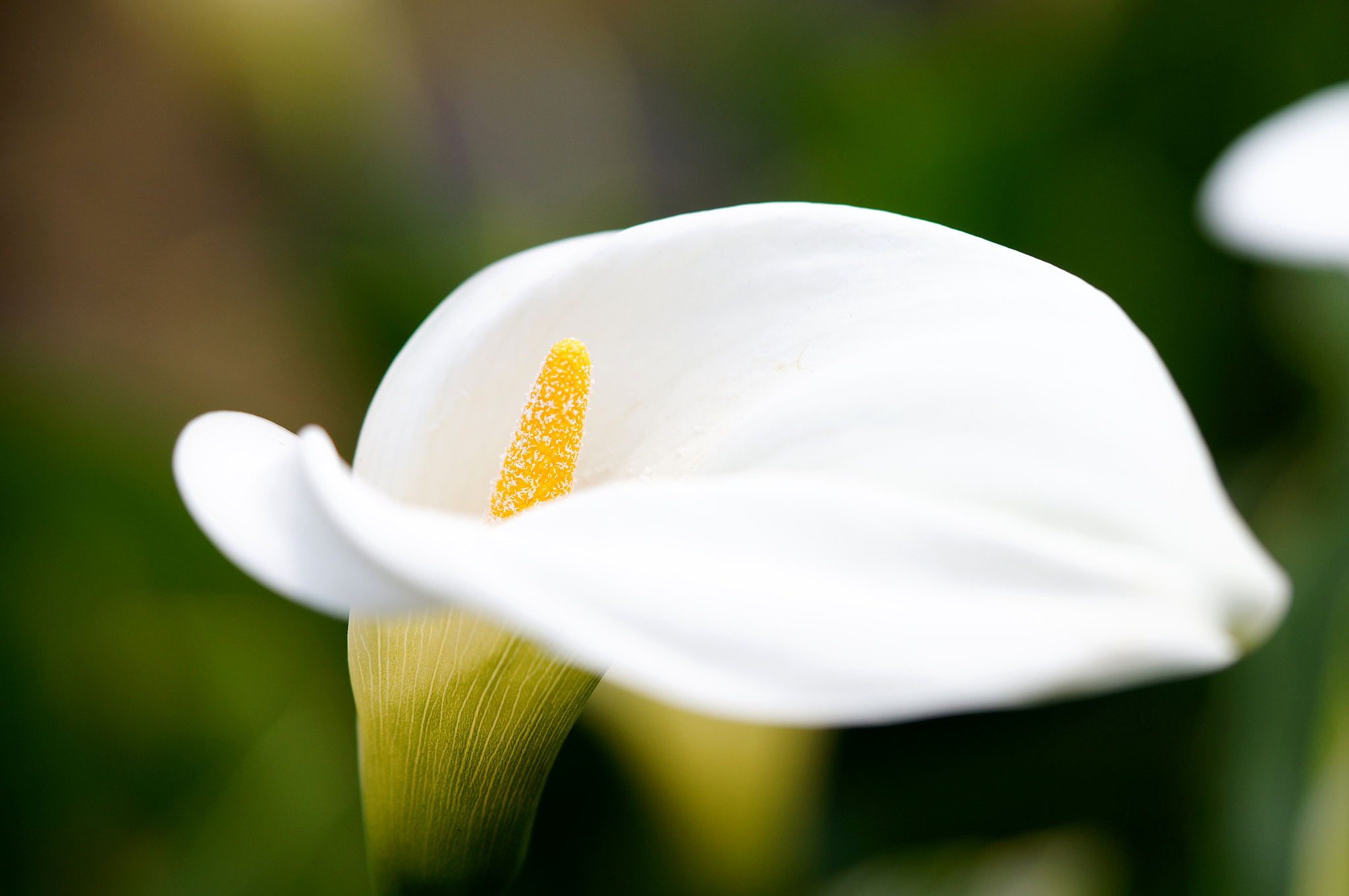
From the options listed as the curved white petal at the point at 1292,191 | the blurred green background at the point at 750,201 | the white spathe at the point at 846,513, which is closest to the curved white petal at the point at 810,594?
the white spathe at the point at 846,513

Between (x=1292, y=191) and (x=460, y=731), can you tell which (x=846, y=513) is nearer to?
(x=460, y=731)

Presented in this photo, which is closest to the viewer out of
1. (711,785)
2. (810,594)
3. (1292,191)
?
(810,594)

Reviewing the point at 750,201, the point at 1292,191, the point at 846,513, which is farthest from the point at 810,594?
the point at 750,201

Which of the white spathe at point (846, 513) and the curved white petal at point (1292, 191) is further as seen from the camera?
the curved white petal at point (1292, 191)

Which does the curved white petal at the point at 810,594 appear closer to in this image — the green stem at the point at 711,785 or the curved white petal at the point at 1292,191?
the curved white petal at the point at 1292,191

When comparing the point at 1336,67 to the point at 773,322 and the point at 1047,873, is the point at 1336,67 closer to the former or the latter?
the point at 1047,873

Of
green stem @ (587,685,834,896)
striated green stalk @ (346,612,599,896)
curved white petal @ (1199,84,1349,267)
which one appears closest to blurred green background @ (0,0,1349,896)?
green stem @ (587,685,834,896)

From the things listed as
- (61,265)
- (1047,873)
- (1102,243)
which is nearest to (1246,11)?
(1102,243)
